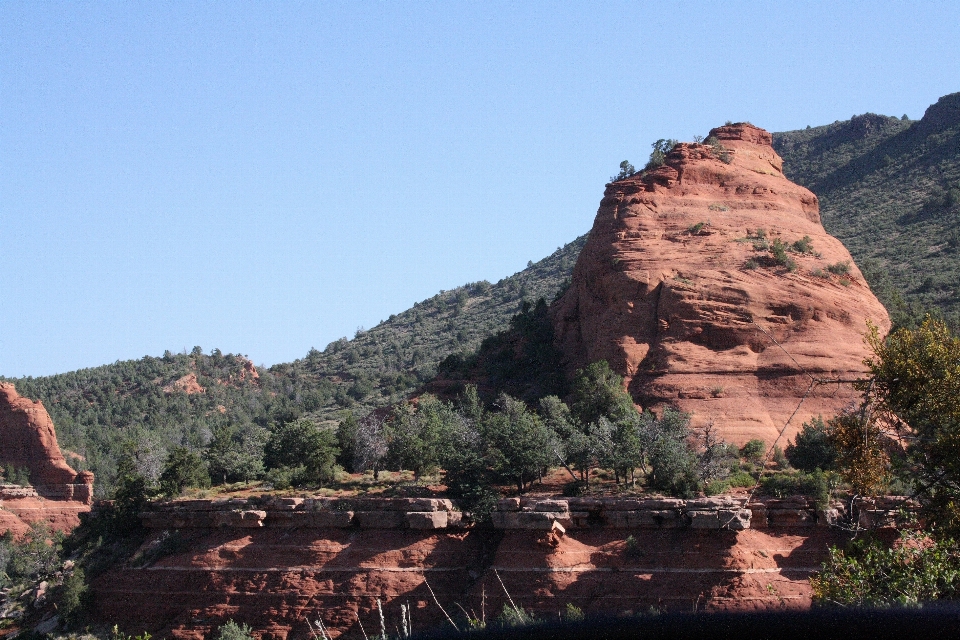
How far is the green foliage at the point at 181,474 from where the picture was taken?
3516cm

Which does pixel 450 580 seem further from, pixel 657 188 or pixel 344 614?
pixel 657 188

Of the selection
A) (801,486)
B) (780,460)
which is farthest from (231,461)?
(801,486)

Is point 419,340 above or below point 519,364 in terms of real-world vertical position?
above

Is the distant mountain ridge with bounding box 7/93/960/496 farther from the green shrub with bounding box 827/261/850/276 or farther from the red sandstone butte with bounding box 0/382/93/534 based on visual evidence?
the red sandstone butte with bounding box 0/382/93/534

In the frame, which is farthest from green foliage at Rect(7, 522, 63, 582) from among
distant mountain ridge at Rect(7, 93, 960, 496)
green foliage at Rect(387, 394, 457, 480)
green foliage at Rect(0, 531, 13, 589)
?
distant mountain ridge at Rect(7, 93, 960, 496)

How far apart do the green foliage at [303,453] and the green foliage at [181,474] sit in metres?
2.94

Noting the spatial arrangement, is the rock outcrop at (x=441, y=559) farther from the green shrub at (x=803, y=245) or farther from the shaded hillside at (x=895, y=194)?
the shaded hillside at (x=895, y=194)

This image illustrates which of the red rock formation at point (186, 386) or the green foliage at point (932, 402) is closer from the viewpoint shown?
the green foliage at point (932, 402)

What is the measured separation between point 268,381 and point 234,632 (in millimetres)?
60336

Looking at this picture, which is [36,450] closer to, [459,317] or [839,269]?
[839,269]

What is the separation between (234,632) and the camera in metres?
27.1

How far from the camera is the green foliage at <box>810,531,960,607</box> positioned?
35.7 ft

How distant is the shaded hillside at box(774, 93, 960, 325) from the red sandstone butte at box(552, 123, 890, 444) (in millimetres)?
6357

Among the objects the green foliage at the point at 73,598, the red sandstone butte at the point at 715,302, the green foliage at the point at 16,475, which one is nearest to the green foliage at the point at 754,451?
the red sandstone butte at the point at 715,302
